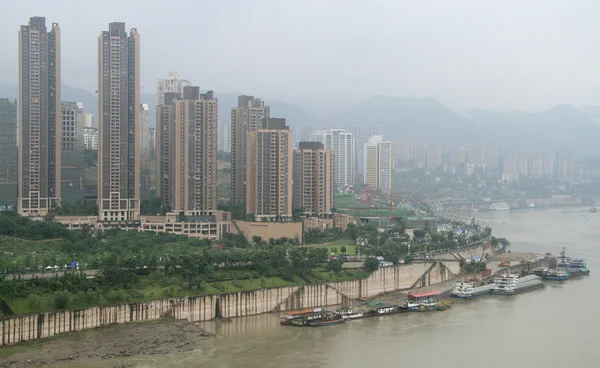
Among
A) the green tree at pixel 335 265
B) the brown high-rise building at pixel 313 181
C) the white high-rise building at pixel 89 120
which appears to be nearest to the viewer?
the green tree at pixel 335 265

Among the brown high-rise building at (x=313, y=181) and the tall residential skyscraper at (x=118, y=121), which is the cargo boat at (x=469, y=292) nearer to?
the brown high-rise building at (x=313, y=181)

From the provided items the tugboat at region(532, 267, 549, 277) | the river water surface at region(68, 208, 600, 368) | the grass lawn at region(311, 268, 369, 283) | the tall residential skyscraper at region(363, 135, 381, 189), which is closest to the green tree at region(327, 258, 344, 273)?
the grass lawn at region(311, 268, 369, 283)

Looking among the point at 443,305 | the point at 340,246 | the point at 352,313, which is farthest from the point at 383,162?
the point at 352,313

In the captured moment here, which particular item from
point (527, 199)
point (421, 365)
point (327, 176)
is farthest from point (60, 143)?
point (527, 199)

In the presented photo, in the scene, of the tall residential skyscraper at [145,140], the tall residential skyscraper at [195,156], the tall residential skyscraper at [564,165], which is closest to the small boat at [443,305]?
the tall residential skyscraper at [195,156]

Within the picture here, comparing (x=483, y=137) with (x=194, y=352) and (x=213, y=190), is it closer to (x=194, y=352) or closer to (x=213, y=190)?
(x=213, y=190)

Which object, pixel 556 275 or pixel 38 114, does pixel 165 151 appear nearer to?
pixel 38 114

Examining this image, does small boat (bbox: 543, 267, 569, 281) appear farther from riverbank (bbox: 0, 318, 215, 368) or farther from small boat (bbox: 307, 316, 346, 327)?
riverbank (bbox: 0, 318, 215, 368)
